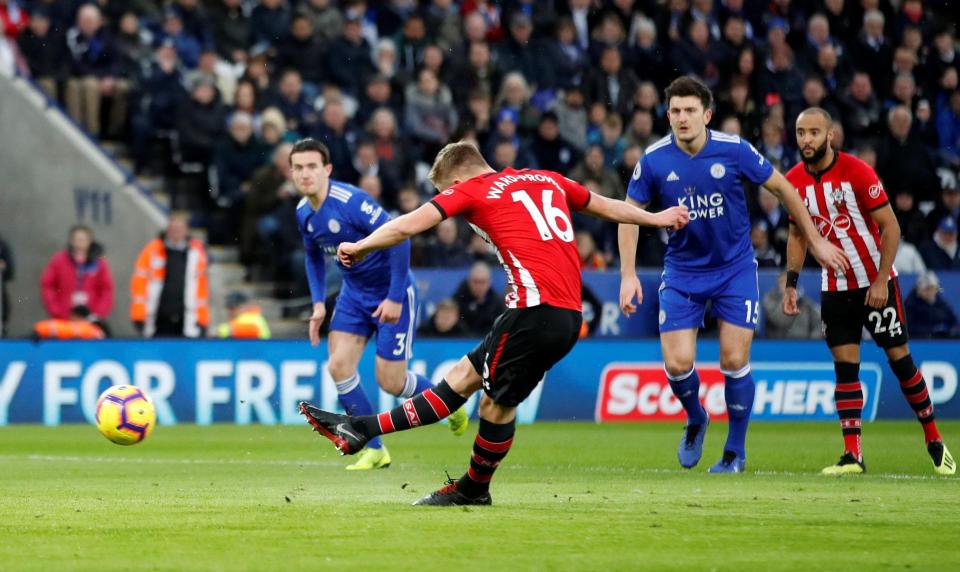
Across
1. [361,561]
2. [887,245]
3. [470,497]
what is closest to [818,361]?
[887,245]

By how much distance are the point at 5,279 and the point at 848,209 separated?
11.7 m

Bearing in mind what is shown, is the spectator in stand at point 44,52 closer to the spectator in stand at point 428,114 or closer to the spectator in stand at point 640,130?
the spectator in stand at point 428,114

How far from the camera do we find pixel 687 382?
36.5 feet

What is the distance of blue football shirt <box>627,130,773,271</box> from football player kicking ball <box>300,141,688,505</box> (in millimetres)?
2337

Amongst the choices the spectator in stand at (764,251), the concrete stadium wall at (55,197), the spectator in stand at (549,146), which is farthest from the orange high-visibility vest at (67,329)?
the spectator in stand at (764,251)

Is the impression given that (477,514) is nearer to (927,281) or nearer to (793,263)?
(793,263)

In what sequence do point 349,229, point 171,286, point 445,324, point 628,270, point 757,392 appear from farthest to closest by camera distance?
point 171,286 → point 445,324 → point 757,392 → point 349,229 → point 628,270

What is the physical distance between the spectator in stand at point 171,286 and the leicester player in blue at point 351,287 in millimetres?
7120


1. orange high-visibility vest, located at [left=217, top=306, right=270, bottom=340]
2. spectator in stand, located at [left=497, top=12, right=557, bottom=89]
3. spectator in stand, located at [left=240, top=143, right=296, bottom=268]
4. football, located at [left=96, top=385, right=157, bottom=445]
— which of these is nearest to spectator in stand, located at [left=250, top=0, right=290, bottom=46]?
spectator in stand, located at [left=240, top=143, right=296, bottom=268]

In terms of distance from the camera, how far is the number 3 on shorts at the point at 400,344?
11.9 metres

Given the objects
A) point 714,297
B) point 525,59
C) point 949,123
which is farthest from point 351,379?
point 949,123

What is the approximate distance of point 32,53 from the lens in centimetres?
2055

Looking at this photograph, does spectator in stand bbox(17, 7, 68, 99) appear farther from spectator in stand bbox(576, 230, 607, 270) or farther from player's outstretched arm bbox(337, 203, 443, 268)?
player's outstretched arm bbox(337, 203, 443, 268)

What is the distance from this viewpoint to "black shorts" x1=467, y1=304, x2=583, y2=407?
816cm
